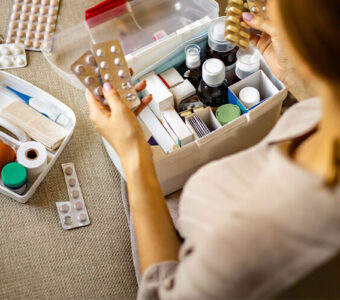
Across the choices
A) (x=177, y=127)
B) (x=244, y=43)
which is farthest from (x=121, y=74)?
(x=244, y=43)

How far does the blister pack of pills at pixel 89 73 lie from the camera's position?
636 millimetres

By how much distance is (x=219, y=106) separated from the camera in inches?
30.5

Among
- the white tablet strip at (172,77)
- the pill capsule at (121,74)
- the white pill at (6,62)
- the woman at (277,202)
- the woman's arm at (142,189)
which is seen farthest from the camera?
the white pill at (6,62)

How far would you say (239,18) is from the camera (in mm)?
728

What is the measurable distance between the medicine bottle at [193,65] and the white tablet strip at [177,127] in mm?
87

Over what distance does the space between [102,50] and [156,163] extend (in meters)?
0.20

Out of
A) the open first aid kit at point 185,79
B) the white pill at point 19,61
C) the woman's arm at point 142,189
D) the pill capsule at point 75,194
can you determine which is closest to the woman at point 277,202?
the woman's arm at point 142,189

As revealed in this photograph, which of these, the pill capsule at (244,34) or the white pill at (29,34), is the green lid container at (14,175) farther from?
the pill capsule at (244,34)

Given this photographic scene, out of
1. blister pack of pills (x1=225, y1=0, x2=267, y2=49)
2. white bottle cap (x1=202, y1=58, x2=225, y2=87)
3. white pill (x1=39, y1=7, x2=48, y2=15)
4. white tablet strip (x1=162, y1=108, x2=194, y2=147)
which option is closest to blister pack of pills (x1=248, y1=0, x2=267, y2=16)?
blister pack of pills (x1=225, y1=0, x2=267, y2=49)

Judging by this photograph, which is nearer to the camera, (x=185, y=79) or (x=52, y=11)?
(x=185, y=79)

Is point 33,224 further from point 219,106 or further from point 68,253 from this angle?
point 219,106

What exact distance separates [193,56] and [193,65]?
19mm

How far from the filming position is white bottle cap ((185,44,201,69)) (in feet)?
2.47

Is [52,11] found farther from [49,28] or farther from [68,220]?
[68,220]
